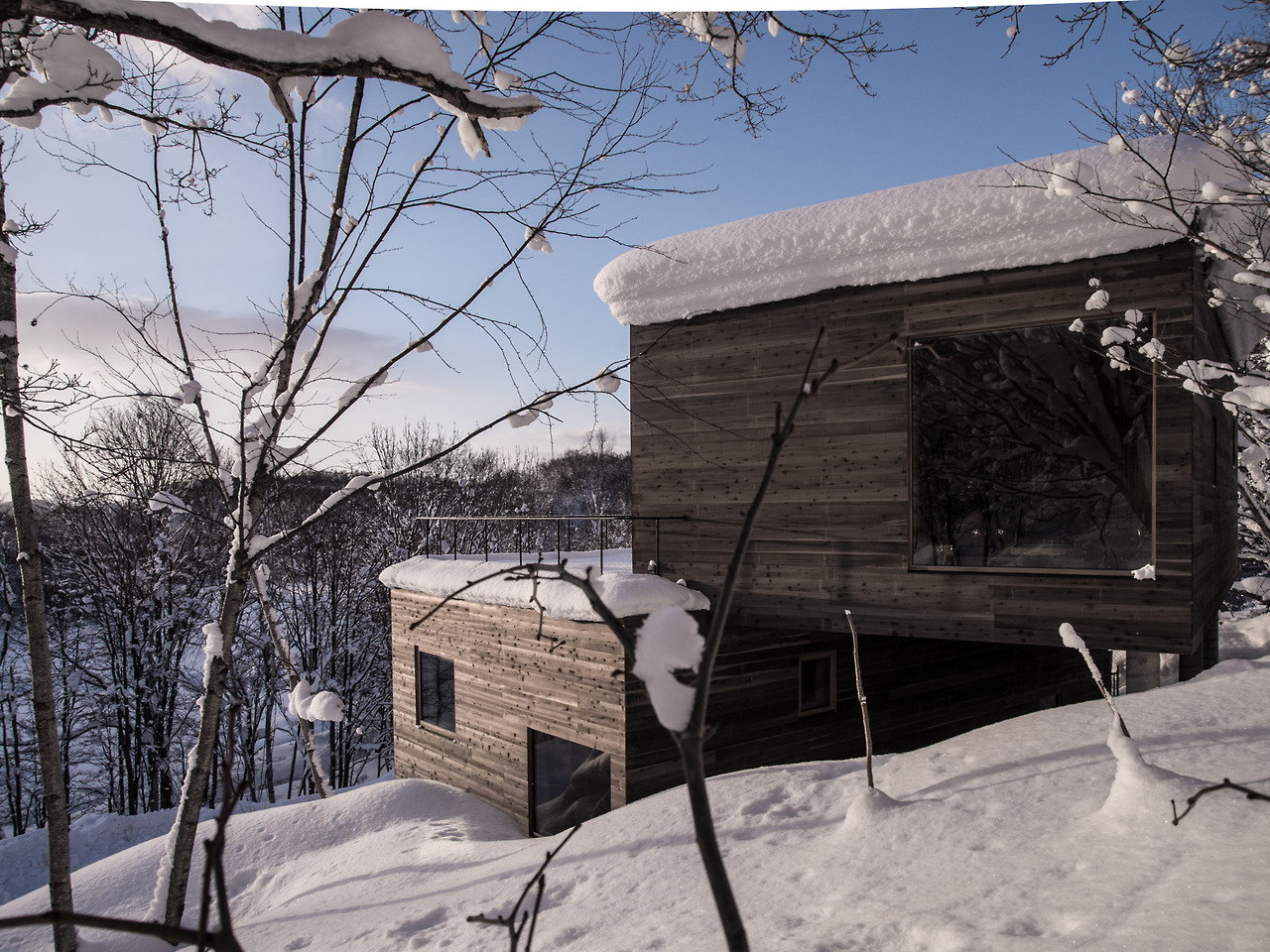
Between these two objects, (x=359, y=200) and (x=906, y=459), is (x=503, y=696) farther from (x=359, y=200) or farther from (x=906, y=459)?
(x=359, y=200)

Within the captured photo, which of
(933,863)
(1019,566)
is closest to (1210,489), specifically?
(1019,566)

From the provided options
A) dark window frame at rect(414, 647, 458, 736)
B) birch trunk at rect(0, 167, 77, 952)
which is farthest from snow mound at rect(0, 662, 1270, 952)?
dark window frame at rect(414, 647, 458, 736)

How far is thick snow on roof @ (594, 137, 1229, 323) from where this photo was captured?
4391 millimetres

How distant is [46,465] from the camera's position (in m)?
15.4

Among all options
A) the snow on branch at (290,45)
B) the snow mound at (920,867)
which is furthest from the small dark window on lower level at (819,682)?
the snow on branch at (290,45)

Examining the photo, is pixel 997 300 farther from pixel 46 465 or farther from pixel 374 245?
pixel 46 465

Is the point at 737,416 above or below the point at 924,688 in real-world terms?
above

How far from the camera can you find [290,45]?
2.00 m

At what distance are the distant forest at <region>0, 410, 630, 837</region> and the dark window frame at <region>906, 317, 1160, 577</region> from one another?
7637mm

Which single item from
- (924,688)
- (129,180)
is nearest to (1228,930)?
(129,180)

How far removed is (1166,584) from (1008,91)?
11.9 ft

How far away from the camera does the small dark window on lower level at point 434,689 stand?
888 cm

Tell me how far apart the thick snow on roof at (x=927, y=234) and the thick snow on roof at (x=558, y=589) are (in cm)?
253

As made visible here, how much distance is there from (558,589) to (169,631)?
12.2 m
